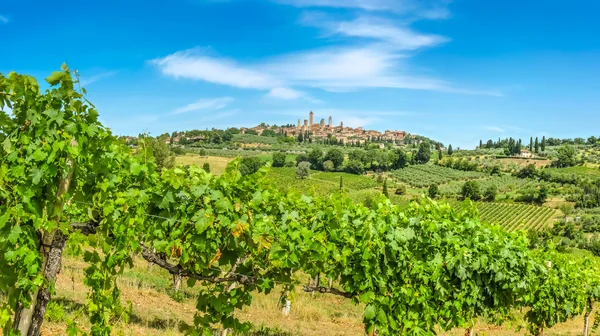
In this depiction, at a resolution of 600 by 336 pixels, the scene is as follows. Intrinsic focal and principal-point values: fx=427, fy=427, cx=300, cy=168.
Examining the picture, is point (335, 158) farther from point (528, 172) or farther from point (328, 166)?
point (528, 172)

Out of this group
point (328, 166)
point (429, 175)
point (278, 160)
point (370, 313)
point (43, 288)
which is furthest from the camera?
point (429, 175)

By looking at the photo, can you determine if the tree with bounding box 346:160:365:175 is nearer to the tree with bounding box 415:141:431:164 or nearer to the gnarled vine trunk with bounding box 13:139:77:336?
the tree with bounding box 415:141:431:164

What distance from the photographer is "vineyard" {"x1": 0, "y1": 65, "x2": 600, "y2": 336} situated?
123 inches

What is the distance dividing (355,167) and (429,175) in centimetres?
1801

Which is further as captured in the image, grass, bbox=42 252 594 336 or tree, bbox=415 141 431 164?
tree, bbox=415 141 431 164

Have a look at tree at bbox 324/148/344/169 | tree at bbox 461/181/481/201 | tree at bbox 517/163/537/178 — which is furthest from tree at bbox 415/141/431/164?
tree at bbox 461/181/481/201

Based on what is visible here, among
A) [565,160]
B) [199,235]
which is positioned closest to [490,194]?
[565,160]

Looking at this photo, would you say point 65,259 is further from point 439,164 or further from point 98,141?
point 439,164

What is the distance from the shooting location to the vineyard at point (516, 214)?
63594 millimetres

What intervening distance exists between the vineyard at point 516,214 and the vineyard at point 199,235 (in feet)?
200

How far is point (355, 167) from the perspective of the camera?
92.1m

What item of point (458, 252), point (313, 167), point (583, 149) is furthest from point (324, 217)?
point (583, 149)

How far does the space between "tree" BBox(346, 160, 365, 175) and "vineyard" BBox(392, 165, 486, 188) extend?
7.99 metres

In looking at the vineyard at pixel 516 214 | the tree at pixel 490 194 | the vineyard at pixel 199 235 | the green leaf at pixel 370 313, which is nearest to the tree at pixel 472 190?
the tree at pixel 490 194
